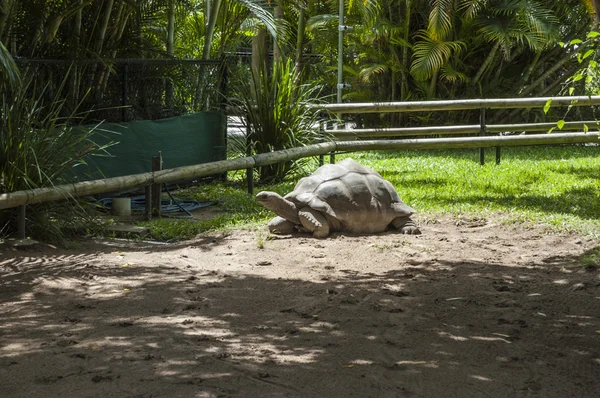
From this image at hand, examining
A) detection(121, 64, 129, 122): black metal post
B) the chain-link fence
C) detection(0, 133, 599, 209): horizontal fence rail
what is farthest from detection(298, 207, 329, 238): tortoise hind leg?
detection(121, 64, 129, 122): black metal post

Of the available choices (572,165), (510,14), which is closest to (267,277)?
(572,165)

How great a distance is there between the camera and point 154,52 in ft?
38.8

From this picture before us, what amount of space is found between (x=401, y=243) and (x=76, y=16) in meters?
4.81

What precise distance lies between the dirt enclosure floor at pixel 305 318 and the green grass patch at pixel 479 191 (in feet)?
2.22

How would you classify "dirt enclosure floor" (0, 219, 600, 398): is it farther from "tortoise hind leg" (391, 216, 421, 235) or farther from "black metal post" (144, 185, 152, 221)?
"black metal post" (144, 185, 152, 221)

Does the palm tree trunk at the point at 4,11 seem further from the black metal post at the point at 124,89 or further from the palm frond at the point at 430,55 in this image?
the palm frond at the point at 430,55

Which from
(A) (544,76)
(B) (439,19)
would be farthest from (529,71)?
(B) (439,19)

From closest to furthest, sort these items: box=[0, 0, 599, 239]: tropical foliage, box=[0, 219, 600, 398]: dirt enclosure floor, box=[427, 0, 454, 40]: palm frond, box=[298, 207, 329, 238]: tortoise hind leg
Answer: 1. box=[0, 219, 600, 398]: dirt enclosure floor
2. box=[298, 207, 329, 238]: tortoise hind leg
3. box=[0, 0, 599, 239]: tropical foliage
4. box=[427, 0, 454, 40]: palm frond

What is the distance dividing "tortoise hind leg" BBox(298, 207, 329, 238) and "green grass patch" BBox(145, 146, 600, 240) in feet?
2.59

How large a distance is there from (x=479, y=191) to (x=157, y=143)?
3.85m


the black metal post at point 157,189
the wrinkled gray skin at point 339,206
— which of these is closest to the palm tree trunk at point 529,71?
the wrinkled gray skin at point 339,206

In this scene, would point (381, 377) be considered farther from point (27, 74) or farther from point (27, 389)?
point (27, 74)

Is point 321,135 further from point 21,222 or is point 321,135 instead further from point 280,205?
point 21,222

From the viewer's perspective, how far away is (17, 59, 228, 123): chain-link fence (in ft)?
32.2
